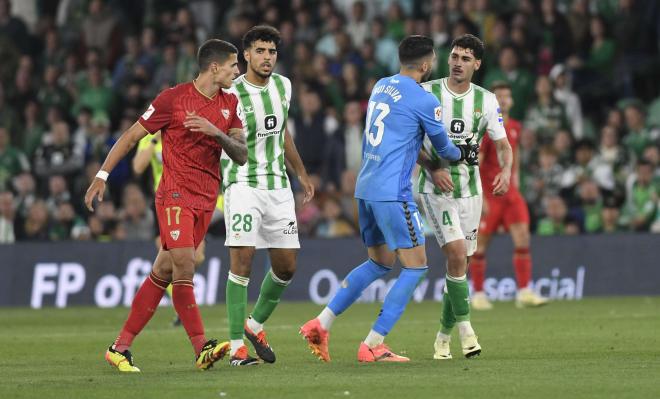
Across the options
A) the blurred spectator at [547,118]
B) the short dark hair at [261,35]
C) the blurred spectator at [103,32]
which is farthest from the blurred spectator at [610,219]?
the short dark hair at [261,35]

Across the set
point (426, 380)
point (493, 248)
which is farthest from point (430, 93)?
point (493, 248)

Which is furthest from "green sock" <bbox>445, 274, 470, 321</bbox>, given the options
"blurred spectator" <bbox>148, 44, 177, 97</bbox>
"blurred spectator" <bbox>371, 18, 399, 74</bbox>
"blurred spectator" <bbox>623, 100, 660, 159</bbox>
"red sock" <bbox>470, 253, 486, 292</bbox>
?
"blurred spectator" <bbox>148, 44, 177, 97</bbox>

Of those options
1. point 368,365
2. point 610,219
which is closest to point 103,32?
point 610,219

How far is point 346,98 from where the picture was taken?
23.1 meters

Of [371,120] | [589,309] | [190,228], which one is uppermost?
[371,120]

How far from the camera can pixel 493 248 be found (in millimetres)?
20250

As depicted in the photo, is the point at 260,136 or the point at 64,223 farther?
the point at 64,223

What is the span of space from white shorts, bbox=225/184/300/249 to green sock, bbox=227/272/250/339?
29 cm

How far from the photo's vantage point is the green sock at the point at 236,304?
11.1 metres

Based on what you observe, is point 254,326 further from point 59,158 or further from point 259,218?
point 59,158

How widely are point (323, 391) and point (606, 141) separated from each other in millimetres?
12979

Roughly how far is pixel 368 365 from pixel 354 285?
2.40ft

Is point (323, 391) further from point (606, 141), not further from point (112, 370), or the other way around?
point (606, 141)

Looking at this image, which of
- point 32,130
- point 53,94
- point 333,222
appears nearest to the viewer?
point 333,222
